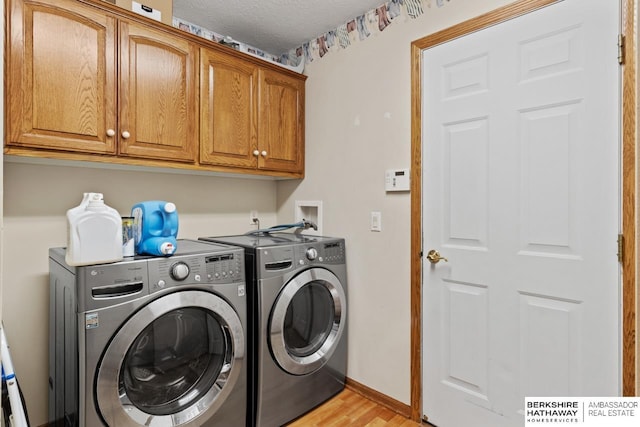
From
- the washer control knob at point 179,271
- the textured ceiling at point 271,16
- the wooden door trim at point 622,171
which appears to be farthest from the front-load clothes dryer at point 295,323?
the textured ceiling at point 271,16

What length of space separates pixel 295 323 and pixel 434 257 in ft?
2.86

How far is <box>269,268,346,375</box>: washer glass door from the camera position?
6.35 ft

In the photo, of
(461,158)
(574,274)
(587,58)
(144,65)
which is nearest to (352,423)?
(574,274)

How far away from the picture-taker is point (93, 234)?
1.40 meters

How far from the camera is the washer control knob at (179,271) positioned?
61.5 inches

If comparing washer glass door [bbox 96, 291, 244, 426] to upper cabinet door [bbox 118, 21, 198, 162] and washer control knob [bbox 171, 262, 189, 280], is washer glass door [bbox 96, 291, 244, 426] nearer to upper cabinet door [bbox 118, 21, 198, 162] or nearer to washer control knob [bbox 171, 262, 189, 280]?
washer control knob [bbox 171, 262, 189, 280]

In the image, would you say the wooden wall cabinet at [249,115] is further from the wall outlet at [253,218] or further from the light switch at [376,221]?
the light switch at [376,221]

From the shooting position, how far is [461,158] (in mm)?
1838

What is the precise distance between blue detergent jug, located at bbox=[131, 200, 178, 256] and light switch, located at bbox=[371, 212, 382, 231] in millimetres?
1145

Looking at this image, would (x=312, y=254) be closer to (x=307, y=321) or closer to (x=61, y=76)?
(x=307, y=321)

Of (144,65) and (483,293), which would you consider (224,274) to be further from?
(483,293)

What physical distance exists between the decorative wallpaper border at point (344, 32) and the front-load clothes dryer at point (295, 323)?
1303mm

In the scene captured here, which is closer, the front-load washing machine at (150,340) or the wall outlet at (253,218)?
the front-load washing machine at (150,340)

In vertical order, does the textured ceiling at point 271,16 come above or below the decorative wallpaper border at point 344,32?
above
